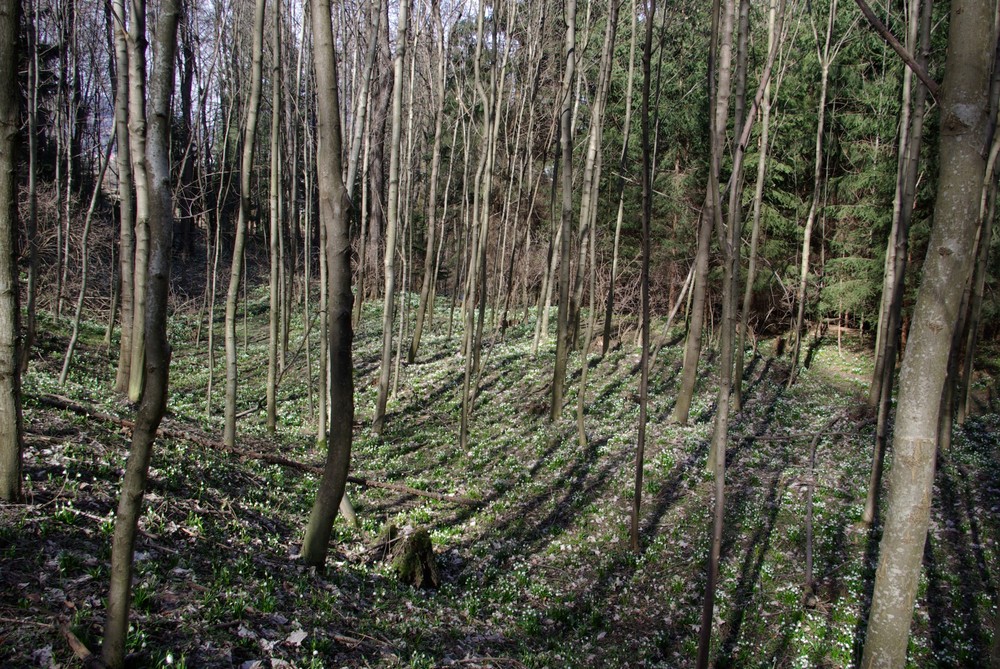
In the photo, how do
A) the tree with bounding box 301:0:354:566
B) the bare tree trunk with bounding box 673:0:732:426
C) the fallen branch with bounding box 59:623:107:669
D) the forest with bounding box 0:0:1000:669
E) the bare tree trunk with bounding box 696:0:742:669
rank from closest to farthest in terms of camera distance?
the fallen branch with bounding box 59:623:107:669 < the forest with bounding box 0:0:1000:669 < the bare tree trunk with bounding box 696:0:742:669 < the tree with bounding box 301:0:354:566 < the bare tree trunk with bounding box 673:0:732:426

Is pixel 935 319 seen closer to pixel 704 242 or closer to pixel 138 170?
pixel 704 242

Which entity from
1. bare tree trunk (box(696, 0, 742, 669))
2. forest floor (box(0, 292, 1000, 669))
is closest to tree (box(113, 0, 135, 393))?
forest floor (box(0, 292, 1000, 669))

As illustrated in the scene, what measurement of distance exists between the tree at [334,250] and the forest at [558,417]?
0.03 meters

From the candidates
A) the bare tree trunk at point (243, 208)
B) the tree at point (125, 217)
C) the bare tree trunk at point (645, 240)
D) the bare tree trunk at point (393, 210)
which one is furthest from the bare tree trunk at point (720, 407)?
the tree at point (125, 217)

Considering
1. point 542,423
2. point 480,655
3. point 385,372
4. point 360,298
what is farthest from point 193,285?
point 480,655

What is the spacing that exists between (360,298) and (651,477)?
729 inches

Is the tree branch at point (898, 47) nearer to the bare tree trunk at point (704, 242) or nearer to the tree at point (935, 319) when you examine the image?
the tree at point (935, 319)

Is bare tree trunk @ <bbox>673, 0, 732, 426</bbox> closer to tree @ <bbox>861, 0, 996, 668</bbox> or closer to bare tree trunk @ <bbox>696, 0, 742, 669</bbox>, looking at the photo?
bare tree trunk @ <bbox>696, 0, 742, 669</bbox>

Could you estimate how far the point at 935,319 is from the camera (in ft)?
13.1

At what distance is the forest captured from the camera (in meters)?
4.17

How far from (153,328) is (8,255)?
2873 millimetres

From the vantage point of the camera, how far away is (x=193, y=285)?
1357 inches

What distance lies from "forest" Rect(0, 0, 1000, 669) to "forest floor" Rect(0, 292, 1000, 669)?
0.05m

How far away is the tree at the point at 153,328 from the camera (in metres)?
3.25
